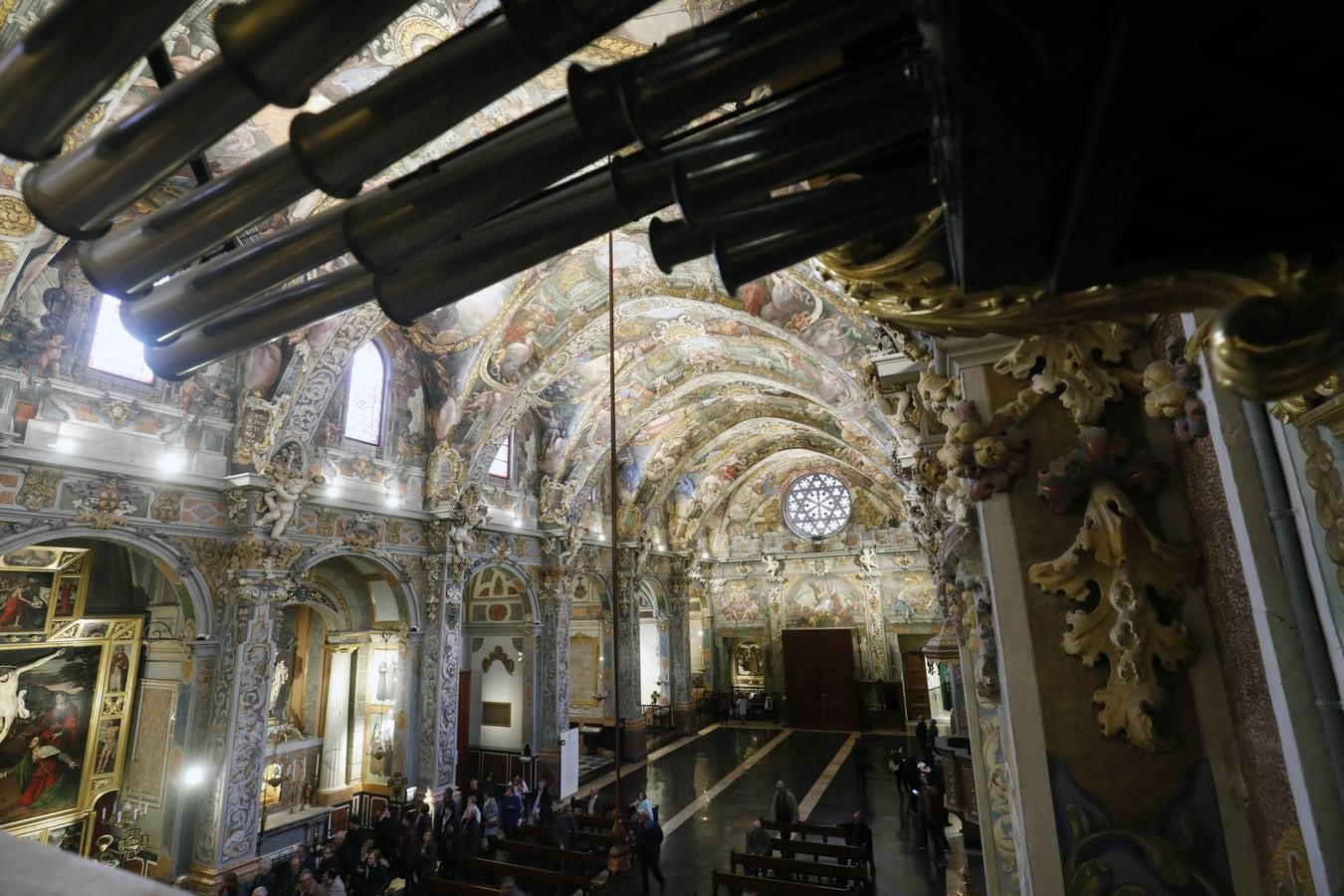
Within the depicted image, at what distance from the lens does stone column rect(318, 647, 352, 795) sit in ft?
51.6

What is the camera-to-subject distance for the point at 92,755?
38.2ft

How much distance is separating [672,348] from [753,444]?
10110mm

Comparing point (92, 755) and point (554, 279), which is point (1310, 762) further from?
point (92, 755)

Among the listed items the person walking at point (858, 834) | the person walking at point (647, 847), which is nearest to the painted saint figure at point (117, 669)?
the person walking at point (647, 847)

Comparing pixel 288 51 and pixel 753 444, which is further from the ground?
pixel 753 444

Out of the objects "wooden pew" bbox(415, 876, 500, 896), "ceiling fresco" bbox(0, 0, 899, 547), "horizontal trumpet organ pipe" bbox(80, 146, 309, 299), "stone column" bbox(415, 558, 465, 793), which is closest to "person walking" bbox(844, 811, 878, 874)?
"wooden pew" bbox(415, 876, 500, 896)

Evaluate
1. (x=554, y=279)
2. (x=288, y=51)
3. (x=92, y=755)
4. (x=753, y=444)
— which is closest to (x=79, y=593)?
(x=92, y=755)

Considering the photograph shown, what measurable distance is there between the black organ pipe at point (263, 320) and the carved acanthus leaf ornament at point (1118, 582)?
2504 mm

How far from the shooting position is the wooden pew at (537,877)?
944 cm

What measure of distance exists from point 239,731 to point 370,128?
37.8ft

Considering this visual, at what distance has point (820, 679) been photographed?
2592 centimetres

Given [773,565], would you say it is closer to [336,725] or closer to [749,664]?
[749,664]

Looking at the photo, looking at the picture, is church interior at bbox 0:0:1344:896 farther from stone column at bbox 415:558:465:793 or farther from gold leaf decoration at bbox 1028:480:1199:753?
stone column at bbox 415:558:465:793

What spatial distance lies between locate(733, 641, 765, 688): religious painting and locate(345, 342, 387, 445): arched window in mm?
19276
